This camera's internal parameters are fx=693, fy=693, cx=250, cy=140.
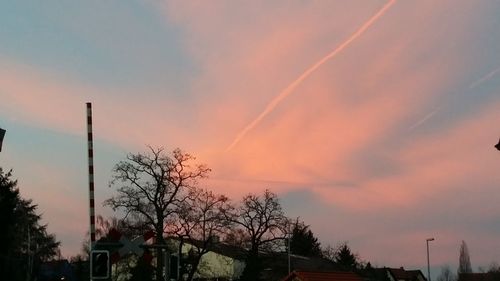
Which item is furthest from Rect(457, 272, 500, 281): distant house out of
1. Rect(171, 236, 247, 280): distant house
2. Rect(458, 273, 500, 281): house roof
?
Rect(171, 236, 247, 280): distant house

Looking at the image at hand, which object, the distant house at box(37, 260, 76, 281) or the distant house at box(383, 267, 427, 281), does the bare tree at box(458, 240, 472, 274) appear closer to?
the distant house at box(383, 267, 427, 281)

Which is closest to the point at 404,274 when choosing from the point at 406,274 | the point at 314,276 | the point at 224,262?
the point at 406,274

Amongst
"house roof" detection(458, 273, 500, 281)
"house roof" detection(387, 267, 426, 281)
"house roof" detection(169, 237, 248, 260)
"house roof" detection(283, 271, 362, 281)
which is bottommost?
"house roof" detection(458, 273, 500, 281)

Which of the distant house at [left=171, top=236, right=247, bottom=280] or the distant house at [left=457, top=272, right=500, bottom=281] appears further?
the distant house at [left=457, top=272, right=500, bottom=281]

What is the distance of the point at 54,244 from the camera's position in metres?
87.2

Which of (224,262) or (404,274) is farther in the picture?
(404,274)

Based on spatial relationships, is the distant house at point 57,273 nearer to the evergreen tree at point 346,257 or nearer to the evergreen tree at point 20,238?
the evergreen tree at point 20,238

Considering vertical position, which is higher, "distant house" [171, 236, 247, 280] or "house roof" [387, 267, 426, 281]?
"distant house" [171, 236, 247, 280]

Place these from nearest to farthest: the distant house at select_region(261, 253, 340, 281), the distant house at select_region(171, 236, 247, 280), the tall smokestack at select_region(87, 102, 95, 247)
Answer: the tall smokestack at select_region(87, 102, 95, 247) → the distant house at select_region(171, 236, 247, 280) → the distant house at select_region(261, 253, 340, 281)

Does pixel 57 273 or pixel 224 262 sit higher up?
pixel 224 262

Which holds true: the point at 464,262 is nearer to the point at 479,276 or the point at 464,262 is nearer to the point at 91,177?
the point at 479,276

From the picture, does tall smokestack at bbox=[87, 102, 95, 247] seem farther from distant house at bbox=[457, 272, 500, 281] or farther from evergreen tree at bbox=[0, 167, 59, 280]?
distant house at bbox=[457, 272, 500, 281]

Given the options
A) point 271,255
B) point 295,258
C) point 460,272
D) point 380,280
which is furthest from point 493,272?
point 271,255

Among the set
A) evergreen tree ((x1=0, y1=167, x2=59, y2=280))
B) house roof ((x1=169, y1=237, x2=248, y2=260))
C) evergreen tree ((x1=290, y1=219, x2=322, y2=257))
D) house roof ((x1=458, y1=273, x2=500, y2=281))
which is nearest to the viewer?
evergreen tree ((x1=0, y1=167, x2=59, y2=280))
